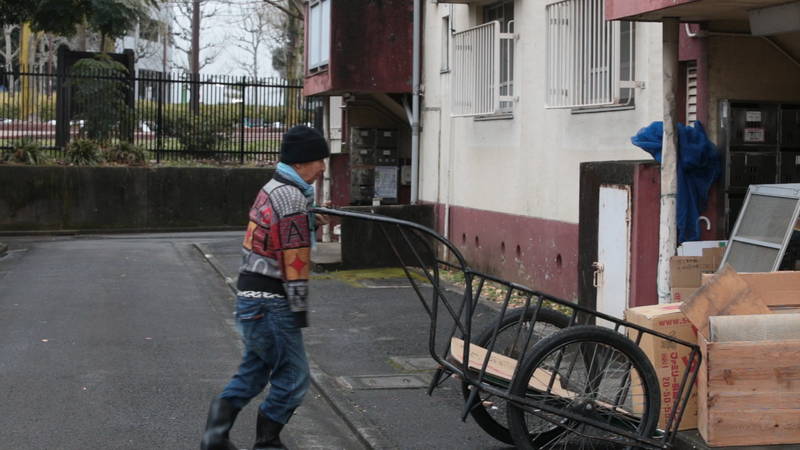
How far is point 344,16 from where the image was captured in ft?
54.2

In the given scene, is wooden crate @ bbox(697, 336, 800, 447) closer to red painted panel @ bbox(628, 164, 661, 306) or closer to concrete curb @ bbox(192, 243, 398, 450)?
concrete curb @ bbox(192, 243, 398, 450)

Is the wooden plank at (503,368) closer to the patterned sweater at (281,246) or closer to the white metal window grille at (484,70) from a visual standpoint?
the patterned sweater at (281,246)

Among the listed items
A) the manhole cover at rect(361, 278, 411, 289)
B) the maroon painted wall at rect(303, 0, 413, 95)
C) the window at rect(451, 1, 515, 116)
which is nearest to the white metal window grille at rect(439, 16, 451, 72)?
the window at rect(451, 1, 515, 116)

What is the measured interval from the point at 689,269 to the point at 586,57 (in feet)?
13.3

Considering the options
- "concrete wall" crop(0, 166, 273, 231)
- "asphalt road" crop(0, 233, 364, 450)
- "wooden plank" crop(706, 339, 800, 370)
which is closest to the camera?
"wooden plank" crop(706, 339, 800, 370)

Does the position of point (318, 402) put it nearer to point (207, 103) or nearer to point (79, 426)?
point (79, 426)

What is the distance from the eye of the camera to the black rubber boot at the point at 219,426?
5.57 meters

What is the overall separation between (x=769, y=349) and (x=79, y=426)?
163 inches

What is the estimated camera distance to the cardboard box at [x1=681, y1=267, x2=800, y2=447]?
17.4 feet

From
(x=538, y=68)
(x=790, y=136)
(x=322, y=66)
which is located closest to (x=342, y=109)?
(x=322, y=66)

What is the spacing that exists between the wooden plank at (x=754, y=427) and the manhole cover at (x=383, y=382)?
9.93ft

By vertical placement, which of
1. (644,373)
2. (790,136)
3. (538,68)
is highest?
(538,68)

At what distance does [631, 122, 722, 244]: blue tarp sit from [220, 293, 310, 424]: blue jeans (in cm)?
403

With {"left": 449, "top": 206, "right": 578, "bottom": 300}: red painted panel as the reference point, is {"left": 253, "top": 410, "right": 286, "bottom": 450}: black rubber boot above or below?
below
